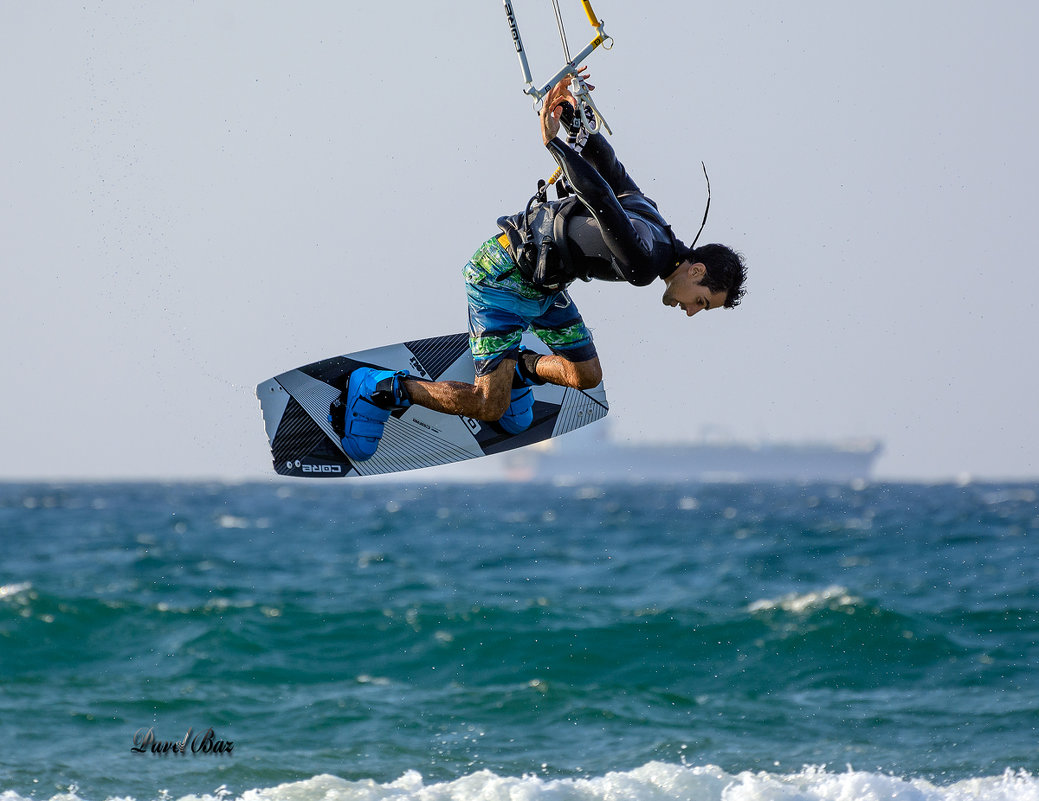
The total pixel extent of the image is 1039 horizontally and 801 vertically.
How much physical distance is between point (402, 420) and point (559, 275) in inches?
100

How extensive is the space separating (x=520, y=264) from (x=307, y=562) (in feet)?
74.2

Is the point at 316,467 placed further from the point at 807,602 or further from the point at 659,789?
the point at 807,602

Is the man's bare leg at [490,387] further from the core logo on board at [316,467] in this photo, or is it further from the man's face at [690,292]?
the man's face at [690,292]

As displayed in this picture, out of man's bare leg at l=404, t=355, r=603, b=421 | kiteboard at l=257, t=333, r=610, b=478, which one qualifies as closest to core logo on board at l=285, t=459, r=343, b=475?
kiteboard at l=257, t=333, r=610, b=478

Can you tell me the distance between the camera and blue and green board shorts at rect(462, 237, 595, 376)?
7.34 metres

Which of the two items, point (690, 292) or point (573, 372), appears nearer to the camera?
point (690, 292)

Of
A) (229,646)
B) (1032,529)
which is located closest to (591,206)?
(229,646)

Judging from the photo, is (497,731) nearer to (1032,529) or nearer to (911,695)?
(911,695)

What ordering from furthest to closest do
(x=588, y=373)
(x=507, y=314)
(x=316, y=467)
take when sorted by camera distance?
(x=316, y=467), (x=588, y=373), (x=507, y=314)

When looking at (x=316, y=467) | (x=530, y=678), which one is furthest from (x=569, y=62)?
(x=530, y=678)

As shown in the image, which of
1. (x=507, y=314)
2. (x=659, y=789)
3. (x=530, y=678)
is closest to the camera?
(x=507, y=314)

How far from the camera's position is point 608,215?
6289mm

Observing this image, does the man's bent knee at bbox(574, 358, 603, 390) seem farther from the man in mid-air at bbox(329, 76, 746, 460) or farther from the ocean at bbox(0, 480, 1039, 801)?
the ocean at bbox(0, 480, 1039, 801)

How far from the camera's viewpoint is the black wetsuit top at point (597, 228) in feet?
20.4
